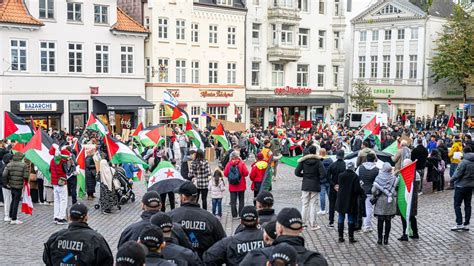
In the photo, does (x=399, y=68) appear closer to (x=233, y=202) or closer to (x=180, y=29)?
(x=180, y=29)

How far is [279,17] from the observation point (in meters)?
47.8

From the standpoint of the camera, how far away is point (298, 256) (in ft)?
17.1

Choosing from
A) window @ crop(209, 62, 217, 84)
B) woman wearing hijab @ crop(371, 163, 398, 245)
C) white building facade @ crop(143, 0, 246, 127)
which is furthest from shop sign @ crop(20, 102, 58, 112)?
woman wearing hijab @ crop(371, 163, 398, 245)

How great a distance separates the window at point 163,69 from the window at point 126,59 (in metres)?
2.25

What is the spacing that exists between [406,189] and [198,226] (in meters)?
5.84

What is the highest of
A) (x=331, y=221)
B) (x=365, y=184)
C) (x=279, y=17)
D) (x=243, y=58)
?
(x=279, y=17)

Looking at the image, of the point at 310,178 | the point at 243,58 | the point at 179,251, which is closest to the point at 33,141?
the point at 310,178

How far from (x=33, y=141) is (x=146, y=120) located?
1029 inches

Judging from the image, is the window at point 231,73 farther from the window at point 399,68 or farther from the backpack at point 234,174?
the backpack at point 234,174

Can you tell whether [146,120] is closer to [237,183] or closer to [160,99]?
[160,99]

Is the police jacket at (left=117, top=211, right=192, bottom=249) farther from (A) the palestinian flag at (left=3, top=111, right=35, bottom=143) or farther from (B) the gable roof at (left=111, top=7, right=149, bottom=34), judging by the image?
(B) the gable roof at (left=111, top=7, right=149, bottom=34)

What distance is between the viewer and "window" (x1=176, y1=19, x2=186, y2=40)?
4190 cm

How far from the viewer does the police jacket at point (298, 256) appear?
5175 mm

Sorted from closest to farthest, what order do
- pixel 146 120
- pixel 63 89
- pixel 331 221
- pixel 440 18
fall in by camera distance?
pixel 331 221 → pixel 63 89 → pixel 146 120 → pixel 440 18
